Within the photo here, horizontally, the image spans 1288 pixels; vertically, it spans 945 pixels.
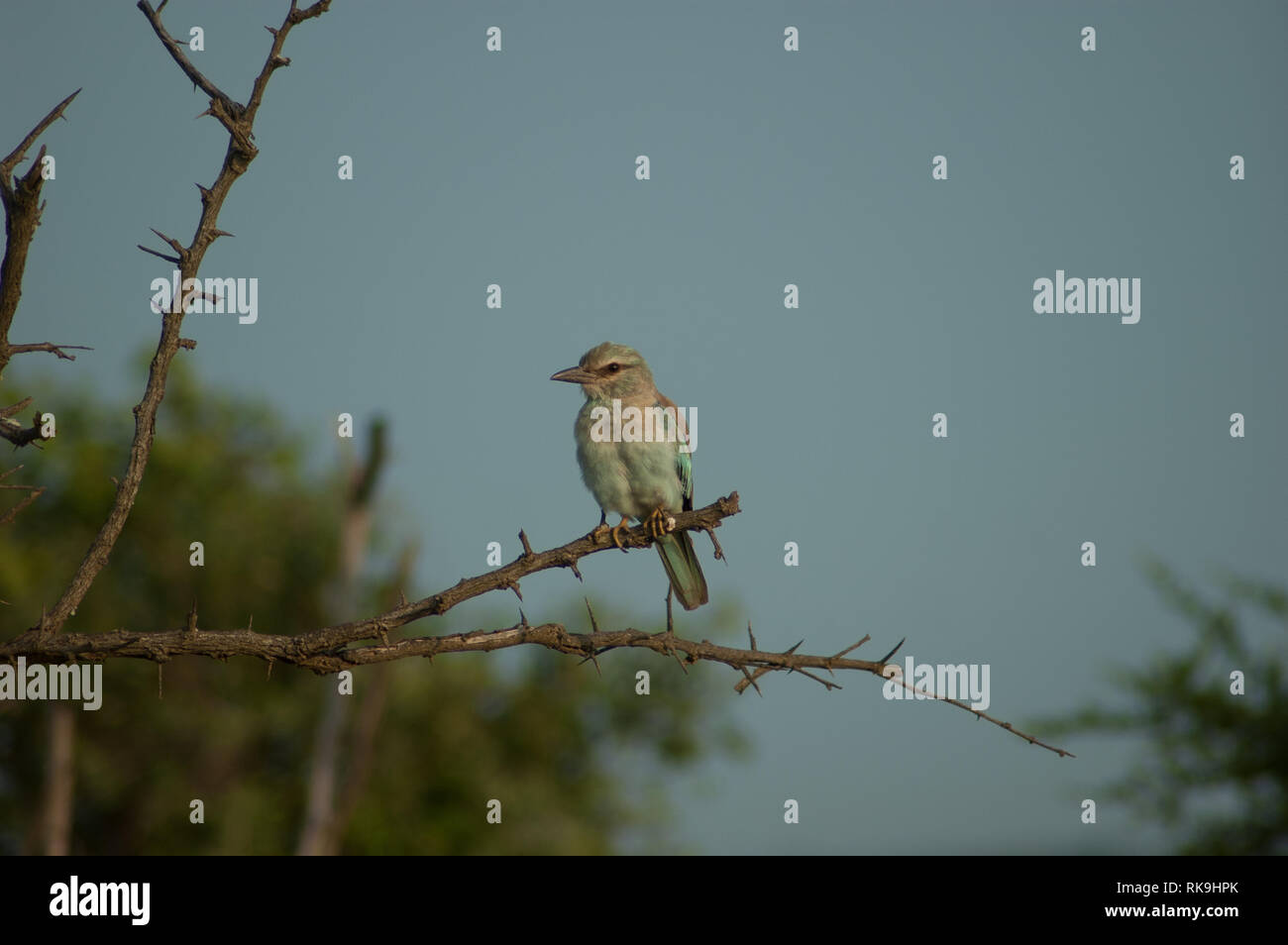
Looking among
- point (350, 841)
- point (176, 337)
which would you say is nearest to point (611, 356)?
point (176, 337)

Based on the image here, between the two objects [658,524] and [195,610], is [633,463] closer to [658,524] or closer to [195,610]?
[658,524]

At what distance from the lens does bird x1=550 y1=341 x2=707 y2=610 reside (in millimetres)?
7230

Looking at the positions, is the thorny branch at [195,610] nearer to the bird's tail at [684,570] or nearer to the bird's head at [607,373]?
Result: the bird's tail at [684,570]

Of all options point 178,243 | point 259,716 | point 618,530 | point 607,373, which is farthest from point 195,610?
point 259,716

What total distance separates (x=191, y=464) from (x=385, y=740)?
8.91 meters

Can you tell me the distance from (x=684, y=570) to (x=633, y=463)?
2.28ft

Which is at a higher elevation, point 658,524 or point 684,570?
point 658,524

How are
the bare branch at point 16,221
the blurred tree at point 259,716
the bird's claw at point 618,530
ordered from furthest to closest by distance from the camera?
the blurred tree at point 259,716
the bird's claw at point 618,530
the bare branch at point 16,221

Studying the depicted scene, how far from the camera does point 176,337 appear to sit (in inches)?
175

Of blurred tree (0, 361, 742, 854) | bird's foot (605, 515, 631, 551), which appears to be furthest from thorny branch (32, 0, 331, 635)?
blurred tree (0, 361, 742, 854)

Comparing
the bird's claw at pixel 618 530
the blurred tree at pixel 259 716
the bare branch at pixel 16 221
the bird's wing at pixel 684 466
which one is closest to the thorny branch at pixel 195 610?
the bare branch at pixel 16 221

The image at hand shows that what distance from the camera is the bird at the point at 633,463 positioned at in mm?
7230

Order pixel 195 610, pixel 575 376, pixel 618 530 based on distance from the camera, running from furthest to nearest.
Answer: pixel 575 376, pixel 618 530, pixel 195 610

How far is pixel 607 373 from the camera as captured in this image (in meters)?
8.12
